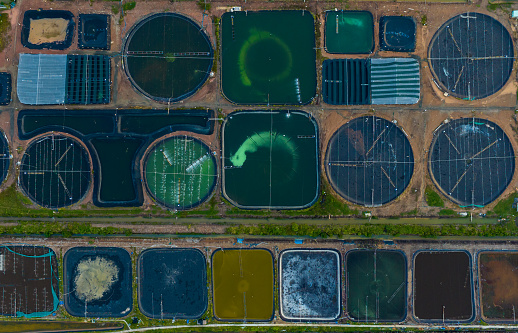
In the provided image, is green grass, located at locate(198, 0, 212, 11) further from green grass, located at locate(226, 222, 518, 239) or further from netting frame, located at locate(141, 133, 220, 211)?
green grass, located at locate(226, 222, 518, 239)

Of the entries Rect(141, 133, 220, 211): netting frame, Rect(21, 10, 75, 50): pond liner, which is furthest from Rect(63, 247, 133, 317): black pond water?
Rect(21, 10, 75, 50): pond liner

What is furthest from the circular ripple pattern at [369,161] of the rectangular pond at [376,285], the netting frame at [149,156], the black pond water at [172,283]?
the black pond water at [172,283]

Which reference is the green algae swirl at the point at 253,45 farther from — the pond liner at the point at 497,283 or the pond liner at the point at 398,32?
the pond liner at the point at 497,283

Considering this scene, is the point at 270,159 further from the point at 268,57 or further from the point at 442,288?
the point at 442,288

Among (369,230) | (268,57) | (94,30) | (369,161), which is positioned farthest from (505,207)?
(94,30)

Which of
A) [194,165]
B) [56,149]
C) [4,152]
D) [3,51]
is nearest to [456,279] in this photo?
[194,165]
